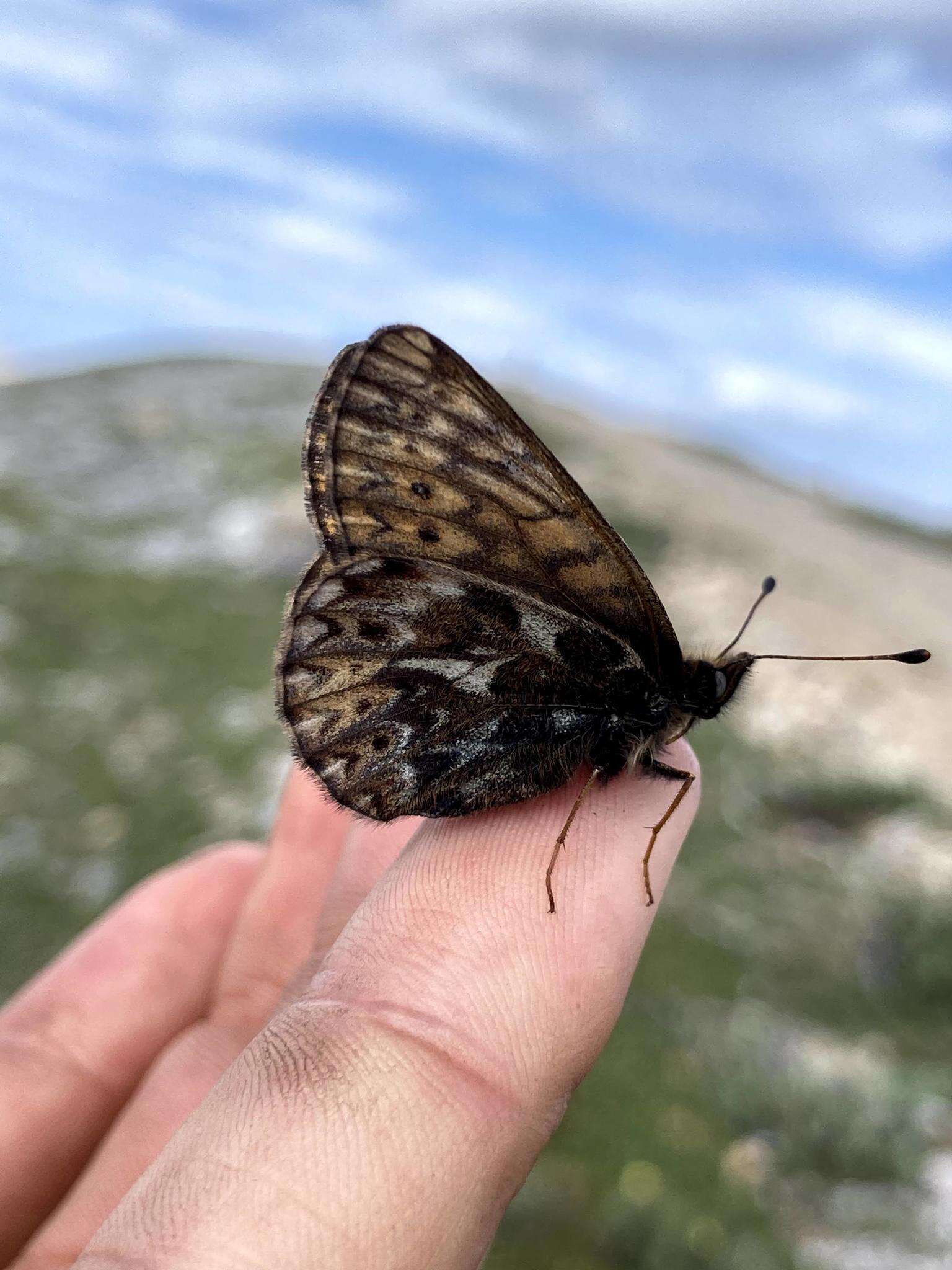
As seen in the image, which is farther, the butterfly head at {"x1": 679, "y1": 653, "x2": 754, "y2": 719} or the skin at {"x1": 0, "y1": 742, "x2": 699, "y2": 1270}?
the butterfly head at {"x1": 679, "y1": 653, "x2": 754, "y2": 719}

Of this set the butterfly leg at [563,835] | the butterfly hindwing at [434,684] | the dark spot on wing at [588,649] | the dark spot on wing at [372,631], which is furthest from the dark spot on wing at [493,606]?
the butterfly leg at [563,835]

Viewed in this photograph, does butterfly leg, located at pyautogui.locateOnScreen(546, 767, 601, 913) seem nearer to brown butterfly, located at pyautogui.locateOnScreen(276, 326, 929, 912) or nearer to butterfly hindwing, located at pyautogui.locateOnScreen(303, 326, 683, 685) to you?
brown butterfly, located at pyautogui.locateOnScreen(276, 326, 929, 912)

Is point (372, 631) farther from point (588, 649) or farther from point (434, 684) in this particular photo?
point (588, 649)

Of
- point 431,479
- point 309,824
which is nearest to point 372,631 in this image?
point 431,479

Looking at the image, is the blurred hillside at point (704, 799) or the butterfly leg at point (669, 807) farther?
the blurred hillside at point (704, 799)

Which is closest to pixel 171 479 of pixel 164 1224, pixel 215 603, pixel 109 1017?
pixel 215 603

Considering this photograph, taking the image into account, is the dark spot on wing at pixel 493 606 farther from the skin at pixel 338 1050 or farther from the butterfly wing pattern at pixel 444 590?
the skin at pixel 338 1050

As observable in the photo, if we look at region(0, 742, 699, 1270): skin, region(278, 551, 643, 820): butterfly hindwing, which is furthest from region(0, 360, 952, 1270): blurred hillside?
region(278, 551, 643, 820): butterfly hindwing
